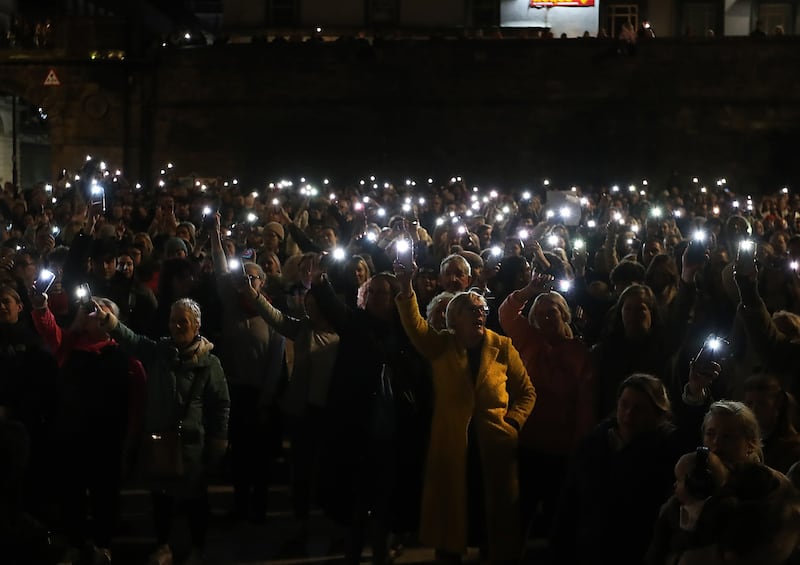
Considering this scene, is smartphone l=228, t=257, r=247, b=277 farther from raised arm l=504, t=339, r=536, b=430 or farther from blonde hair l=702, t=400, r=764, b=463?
blonde hair l=702, t=400, r=764, b=463

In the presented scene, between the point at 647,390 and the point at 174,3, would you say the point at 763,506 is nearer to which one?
the point at 647,390

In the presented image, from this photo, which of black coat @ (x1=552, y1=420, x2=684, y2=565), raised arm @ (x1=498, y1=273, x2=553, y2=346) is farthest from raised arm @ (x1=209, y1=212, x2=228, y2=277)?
black coat @ (x1=552, y1=420, x2=684, y2=565)

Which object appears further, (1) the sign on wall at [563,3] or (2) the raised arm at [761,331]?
(1) the sign on wall at [563,3]

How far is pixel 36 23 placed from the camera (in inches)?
1471

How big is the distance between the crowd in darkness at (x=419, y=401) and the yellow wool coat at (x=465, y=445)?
0.4 inches

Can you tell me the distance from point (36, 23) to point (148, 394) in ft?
109

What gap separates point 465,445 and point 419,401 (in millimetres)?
461

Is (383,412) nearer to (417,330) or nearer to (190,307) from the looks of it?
(417,330)

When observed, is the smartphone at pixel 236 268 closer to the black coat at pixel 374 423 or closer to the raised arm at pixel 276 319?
the raised arm at pixel 276 319

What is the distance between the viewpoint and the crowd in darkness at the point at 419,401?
482 centimetres

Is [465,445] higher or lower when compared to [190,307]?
lower

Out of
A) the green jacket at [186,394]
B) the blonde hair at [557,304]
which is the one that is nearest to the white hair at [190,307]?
the green jacket at [186,394]

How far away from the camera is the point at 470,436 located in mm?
6434

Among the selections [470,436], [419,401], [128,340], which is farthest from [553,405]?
[128,340]
